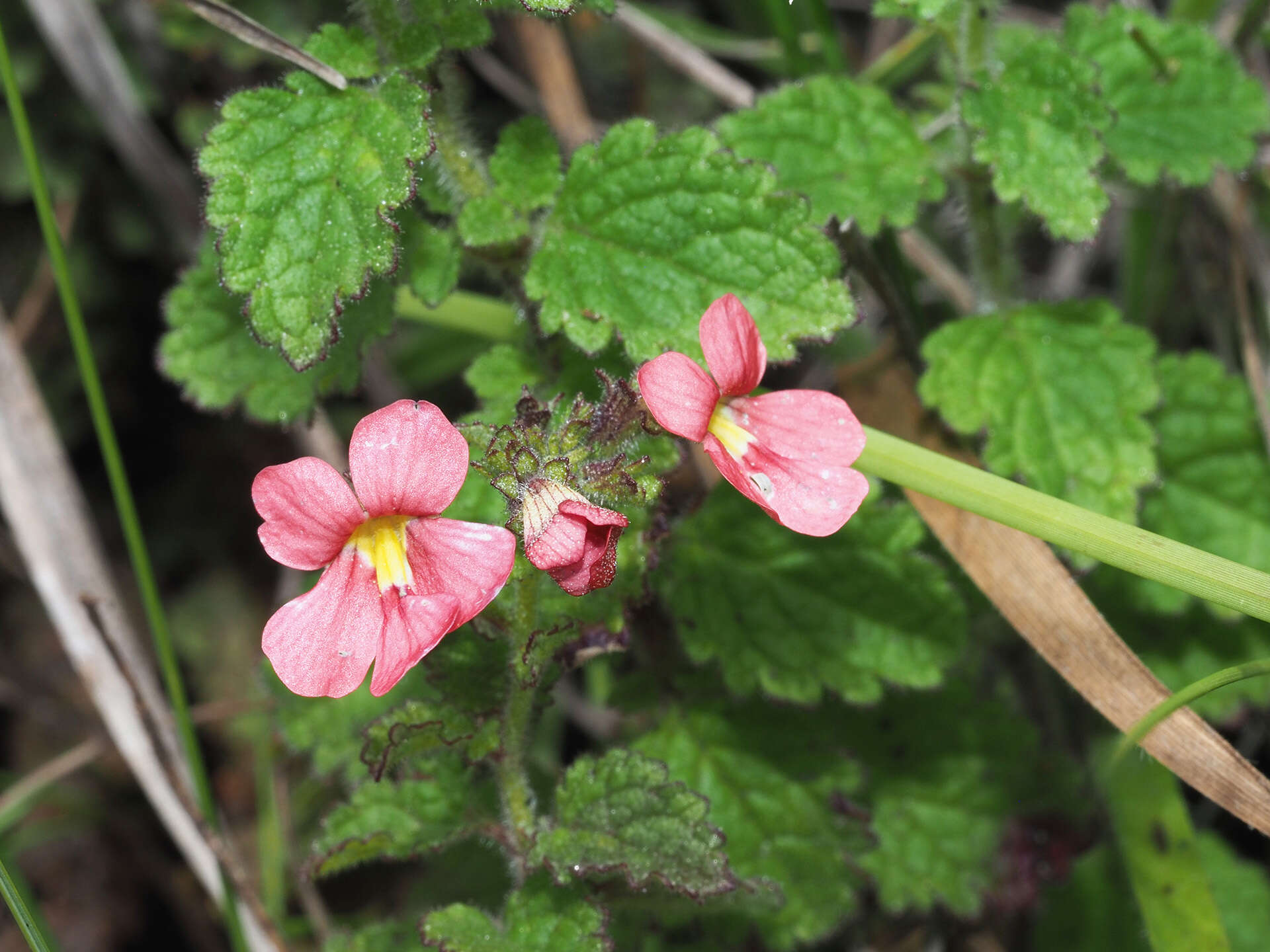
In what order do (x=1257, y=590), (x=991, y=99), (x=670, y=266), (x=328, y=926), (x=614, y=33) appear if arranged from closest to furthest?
1. (x=1257, y=590)
2. (x=670, y=266)
3. (x=991, y=99)
4. (x=328, y=926)
5. (x=614, y=33)

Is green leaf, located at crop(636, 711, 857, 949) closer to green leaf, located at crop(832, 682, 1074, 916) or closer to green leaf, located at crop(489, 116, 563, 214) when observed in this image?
green leaf, located at crop(832, 682, 1074, 916)

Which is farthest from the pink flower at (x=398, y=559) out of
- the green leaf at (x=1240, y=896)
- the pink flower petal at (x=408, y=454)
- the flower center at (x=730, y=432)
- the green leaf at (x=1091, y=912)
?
the green leaf at (x=1240, y=896)

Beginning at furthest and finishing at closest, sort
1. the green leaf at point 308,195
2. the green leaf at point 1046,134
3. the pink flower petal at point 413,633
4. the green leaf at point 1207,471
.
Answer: the green leaf at point 1207,471 → the green leaf at point 1046,134 → the green leaf at point 308,195 → the pink flower petal at point 413,633

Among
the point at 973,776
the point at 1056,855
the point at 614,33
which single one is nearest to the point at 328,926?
the point at 973,776

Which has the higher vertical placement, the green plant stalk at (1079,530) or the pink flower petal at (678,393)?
the pink flower petal at (678,393)

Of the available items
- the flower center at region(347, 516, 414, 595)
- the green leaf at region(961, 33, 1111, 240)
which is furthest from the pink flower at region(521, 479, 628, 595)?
the green leaf at region(961, 33, 1111, 240)

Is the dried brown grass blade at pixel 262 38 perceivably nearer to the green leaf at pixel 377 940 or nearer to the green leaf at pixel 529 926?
the green leaf at pixel 529 926

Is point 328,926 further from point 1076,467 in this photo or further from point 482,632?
point 1076,467
